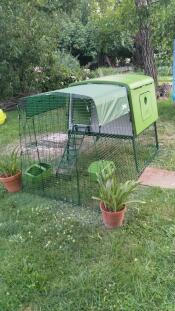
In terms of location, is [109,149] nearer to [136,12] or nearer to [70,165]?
[70,165]

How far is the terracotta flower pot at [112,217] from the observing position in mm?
2984

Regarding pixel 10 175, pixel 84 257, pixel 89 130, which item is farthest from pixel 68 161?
pixel 84 257

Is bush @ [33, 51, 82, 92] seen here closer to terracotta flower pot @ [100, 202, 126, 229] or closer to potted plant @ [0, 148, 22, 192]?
potted plant @ [0, 148, 22, 192]

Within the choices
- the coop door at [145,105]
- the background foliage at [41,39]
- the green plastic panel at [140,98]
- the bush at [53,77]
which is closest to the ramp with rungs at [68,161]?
the green plastic panel at [140,98]

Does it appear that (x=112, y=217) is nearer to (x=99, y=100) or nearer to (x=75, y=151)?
(x=99, y=100)

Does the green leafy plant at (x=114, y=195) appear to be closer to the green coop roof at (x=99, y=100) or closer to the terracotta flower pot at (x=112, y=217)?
the terracotta flower pot at (x=112, y=217)

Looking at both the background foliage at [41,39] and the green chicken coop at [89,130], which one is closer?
the green chicken coop at [89,130]

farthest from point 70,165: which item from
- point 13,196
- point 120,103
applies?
point 120,103

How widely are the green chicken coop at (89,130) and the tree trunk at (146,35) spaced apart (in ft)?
9.21

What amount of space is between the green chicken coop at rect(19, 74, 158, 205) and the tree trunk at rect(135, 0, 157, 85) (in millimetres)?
2807

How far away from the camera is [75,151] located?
403cm

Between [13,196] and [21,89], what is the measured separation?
5.29 m

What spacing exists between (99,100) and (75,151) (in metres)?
0.96

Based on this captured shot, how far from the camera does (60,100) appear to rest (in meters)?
3.83
